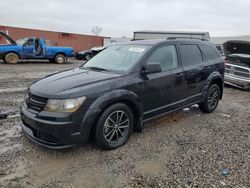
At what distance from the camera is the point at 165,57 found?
4289mm

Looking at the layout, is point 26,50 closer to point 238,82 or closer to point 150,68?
point 238,82

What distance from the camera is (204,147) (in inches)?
147

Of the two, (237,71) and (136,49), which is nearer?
(136,49)

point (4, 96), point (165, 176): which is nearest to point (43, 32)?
point (4, 96)

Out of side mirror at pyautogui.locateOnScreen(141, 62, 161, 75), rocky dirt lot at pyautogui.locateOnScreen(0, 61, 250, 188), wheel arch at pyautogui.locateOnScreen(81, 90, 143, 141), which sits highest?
side mirror at pyautogui.locateOnScreen(141, 62, 161, 75)

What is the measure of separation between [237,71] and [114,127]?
705 cm

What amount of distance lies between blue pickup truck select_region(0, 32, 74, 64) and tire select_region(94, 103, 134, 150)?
13840 mm

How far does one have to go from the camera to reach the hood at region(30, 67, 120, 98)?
310cm

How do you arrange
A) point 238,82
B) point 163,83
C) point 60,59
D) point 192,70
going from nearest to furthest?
point 163,83 → point 192,70 → point 238,82 → point 60,59

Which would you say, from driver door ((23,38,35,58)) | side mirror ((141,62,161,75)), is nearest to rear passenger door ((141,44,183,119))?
side mirror ((141,62,161,75))

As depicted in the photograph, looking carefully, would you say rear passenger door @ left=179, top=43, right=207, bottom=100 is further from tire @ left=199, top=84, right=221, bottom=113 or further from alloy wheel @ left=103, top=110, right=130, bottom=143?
alloy wheel @ left=103, top=110, right=130, bottom=143

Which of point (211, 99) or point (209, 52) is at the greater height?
point (209, 52)

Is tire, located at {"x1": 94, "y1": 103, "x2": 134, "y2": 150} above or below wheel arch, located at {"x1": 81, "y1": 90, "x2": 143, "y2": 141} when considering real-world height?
below

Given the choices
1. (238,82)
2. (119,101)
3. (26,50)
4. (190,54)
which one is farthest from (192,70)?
(26,50)
